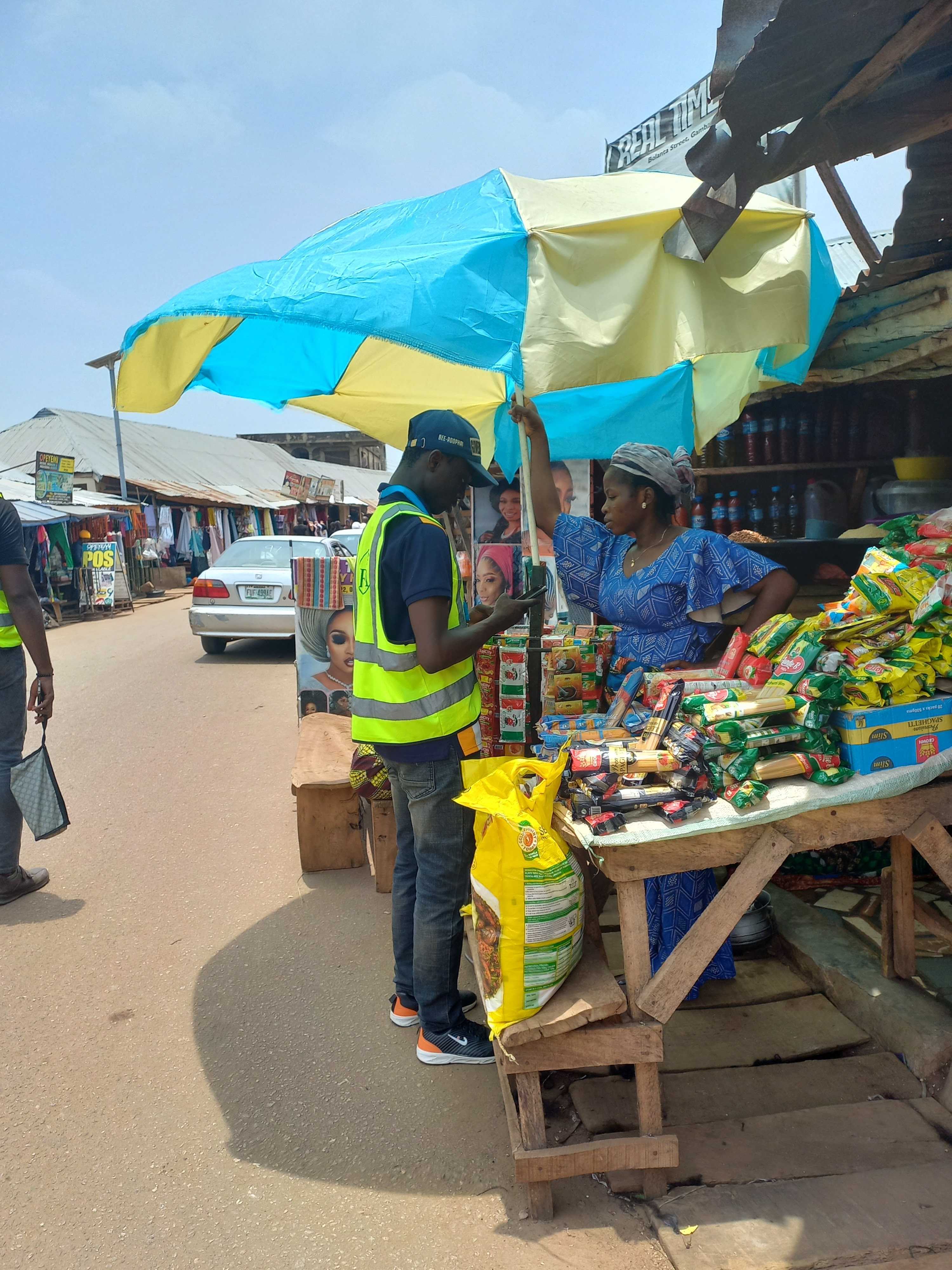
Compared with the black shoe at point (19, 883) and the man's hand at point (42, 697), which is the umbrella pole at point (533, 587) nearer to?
the man's hand at point (42, 697)

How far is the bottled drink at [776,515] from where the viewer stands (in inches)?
198

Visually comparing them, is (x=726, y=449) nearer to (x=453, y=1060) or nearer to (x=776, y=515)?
(x=776, y=515)

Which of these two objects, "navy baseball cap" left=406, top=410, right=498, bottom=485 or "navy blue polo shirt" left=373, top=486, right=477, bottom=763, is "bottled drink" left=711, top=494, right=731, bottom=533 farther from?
"navy blue polo shirt" left=373, top=486, right=477, bottom=763

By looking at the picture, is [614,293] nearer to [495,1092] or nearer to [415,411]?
[415,411]

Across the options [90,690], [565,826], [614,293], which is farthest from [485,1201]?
[90,690]

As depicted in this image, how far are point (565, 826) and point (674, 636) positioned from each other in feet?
3.81

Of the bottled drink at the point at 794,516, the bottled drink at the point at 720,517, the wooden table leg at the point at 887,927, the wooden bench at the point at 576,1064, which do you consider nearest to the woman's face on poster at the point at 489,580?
the bottled drink at the point at 720,517

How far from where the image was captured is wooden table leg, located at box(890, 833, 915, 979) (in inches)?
113

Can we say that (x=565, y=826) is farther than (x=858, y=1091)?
No

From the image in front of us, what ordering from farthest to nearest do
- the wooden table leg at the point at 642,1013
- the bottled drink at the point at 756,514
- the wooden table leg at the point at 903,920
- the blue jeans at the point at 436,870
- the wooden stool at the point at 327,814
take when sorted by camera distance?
the bottled drink at the point at 756,514, the wooden stool at the point at 327,814, the wooden table leg at the point at 903,920, the blue jeans at the point at 436,870, the wooden table leg at the point at 642,1013

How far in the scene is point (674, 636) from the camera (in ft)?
10.1

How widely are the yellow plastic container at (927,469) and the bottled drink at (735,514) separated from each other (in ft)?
3.66

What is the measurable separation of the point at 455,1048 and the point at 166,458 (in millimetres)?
27973

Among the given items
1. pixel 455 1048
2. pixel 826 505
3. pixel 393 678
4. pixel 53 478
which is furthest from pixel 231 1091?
pixel 53 478
